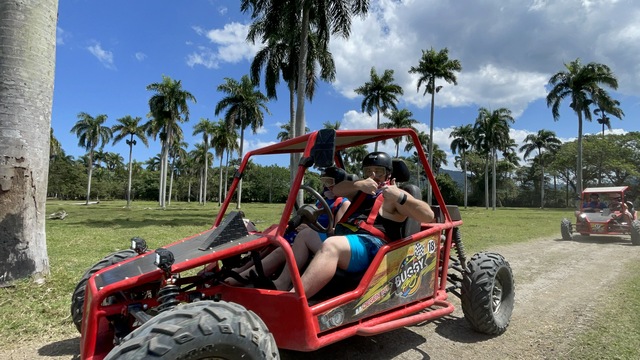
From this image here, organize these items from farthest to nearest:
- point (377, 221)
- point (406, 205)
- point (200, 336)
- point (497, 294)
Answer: point (497, 294) < point (377, 221) < point (406, 205) < point (200, 336)

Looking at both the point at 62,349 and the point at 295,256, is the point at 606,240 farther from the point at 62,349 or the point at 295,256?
the point at 62,349

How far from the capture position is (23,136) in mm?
4816

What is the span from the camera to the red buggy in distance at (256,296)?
188 cm

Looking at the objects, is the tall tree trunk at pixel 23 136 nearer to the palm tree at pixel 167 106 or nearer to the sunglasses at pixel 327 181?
the sunglasses at pixel 327 181

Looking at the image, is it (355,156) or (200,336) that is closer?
(200,336)

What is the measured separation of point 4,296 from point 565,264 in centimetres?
941

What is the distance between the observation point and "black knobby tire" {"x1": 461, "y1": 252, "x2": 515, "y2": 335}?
12.4ft

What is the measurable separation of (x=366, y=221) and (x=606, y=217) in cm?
1319

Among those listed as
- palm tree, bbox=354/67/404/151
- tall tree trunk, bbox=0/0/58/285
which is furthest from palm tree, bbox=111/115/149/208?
tall tree trunk, bbox=0/0/58/285

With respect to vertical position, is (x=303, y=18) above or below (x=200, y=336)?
above

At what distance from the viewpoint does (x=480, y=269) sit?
3.95m

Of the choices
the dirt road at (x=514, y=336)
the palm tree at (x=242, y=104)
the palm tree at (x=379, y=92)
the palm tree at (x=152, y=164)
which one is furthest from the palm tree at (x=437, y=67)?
the palm tree at (x=152, y=164)

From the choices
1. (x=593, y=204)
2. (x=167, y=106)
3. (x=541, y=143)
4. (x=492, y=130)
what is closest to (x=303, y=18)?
(x=593, y=204)

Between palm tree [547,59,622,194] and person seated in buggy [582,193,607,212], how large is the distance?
22.0m
